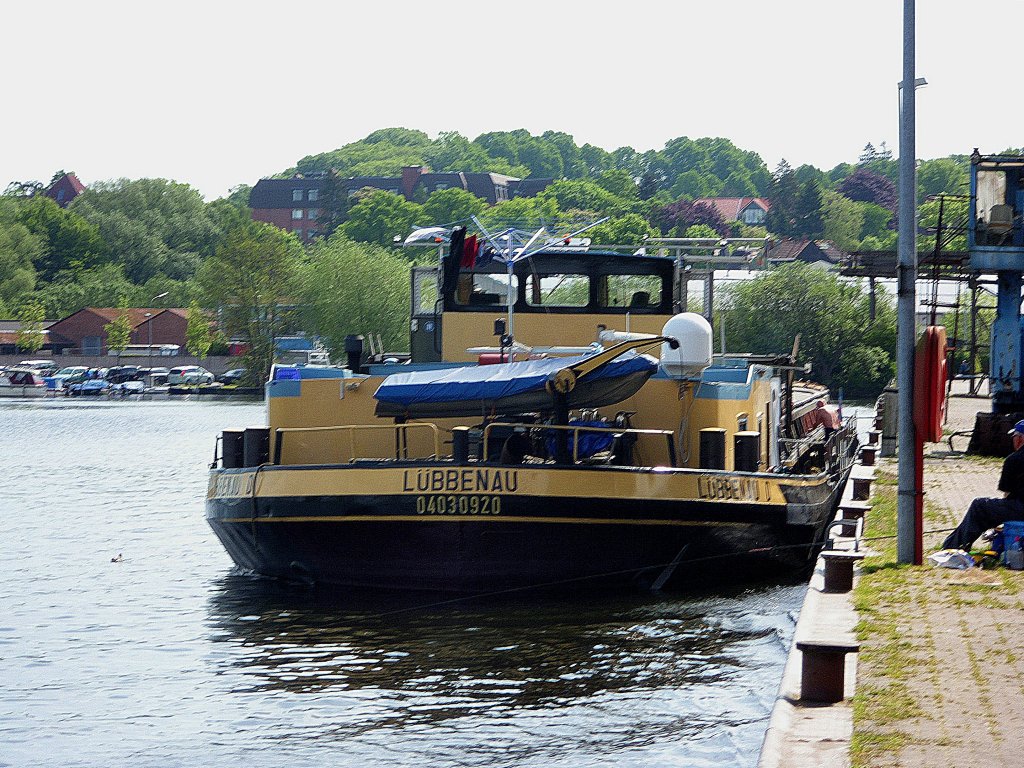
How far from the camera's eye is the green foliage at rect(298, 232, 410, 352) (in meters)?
94.5

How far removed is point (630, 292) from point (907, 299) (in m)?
7.06

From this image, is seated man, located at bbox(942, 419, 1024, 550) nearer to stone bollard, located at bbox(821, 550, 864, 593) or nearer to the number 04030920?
stone bollard, located at bbox(821, 550, 864, 593)

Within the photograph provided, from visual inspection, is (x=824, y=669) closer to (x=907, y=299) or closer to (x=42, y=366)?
(x=907, y=299)

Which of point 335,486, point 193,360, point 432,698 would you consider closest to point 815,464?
point 335,486

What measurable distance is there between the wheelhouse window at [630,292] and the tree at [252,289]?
288 ft

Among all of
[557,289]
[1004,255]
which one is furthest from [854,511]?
[1004,255]

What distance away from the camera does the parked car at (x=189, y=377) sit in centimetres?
10794

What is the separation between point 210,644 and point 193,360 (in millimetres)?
109154

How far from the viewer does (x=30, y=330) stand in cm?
12631

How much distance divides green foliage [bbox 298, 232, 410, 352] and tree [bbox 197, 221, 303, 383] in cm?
852

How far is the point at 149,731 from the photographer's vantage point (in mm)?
12273

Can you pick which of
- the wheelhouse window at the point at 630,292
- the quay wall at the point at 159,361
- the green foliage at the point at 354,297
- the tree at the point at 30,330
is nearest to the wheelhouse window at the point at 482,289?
the wheelhouse window at the point at 630,292

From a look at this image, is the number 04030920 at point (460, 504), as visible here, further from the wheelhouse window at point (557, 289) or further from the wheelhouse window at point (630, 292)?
the wheelhouse window at point (630, 292)

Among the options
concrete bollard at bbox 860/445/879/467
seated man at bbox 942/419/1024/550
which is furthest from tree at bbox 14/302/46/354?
seated man at bbox 942/419/1024/550
